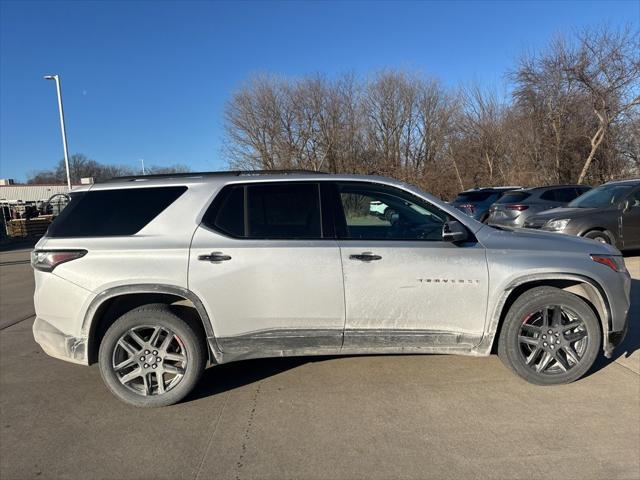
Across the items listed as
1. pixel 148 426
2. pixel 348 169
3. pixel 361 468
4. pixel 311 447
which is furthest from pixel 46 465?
pixel 348 169

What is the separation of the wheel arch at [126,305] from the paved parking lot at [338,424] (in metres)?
0.53

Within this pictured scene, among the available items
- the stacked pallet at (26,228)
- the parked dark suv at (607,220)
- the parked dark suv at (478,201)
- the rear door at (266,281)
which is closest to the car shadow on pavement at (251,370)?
the rear door at (266,281)

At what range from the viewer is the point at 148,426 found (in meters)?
3.38

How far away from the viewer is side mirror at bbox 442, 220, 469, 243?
11.9 feet

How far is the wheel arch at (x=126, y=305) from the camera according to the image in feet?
11.7

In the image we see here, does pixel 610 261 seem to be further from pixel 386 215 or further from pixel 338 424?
pixel 338 424

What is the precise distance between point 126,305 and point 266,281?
130 cm

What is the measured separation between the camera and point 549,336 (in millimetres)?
3768

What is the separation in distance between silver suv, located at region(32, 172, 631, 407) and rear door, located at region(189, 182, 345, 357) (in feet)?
0.04

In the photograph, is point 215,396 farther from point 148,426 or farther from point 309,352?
point 309,352

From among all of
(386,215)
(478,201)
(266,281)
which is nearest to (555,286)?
(386,215)

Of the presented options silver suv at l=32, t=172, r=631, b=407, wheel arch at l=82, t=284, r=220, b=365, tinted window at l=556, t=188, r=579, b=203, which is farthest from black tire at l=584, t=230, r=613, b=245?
wheel arch at l=82, t=284, r=220, b=365

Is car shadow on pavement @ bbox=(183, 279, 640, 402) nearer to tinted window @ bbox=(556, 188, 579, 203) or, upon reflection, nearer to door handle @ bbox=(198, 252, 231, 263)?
door handle @ bbox=(198, 252, 231, 263)

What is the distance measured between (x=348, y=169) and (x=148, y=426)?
92.0 feet
